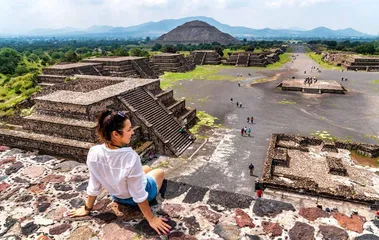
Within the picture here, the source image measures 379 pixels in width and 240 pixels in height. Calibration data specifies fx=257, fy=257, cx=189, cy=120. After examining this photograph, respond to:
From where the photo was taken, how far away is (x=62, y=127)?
39.2 ft

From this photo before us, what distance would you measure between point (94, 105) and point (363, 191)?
12721 millimetres

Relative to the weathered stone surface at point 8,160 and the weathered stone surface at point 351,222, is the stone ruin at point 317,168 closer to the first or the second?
the weathered stone surface at point 351,222

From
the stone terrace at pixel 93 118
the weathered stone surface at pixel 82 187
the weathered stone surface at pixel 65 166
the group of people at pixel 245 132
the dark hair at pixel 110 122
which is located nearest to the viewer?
the dark hair at pixel 110 122

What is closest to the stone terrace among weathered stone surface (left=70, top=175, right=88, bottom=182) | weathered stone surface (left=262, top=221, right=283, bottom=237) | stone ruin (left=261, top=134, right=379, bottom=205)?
stone ruin (left=261, top=134, right=379, bottom=205)

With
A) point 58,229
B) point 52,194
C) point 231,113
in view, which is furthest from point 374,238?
point 231,113

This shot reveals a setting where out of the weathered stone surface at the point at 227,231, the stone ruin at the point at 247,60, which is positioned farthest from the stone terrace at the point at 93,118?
the stone ruin at the point at 247,60

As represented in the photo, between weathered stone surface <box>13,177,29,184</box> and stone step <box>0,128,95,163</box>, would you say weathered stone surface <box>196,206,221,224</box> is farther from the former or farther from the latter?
stone step <box>0,128,95,163</box>

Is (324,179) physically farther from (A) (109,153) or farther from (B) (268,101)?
(B) (268,101)

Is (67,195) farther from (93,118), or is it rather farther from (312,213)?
(93,118)

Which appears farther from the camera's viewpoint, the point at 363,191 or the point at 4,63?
the point at 4,63

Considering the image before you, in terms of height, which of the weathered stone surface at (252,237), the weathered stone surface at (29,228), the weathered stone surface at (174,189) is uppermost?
the weathered stone surface at (174,189)

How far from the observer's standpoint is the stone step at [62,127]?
457 inches

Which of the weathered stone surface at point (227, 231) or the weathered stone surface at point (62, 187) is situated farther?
the weathered stone surface at point (62, 187)

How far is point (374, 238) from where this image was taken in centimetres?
381
